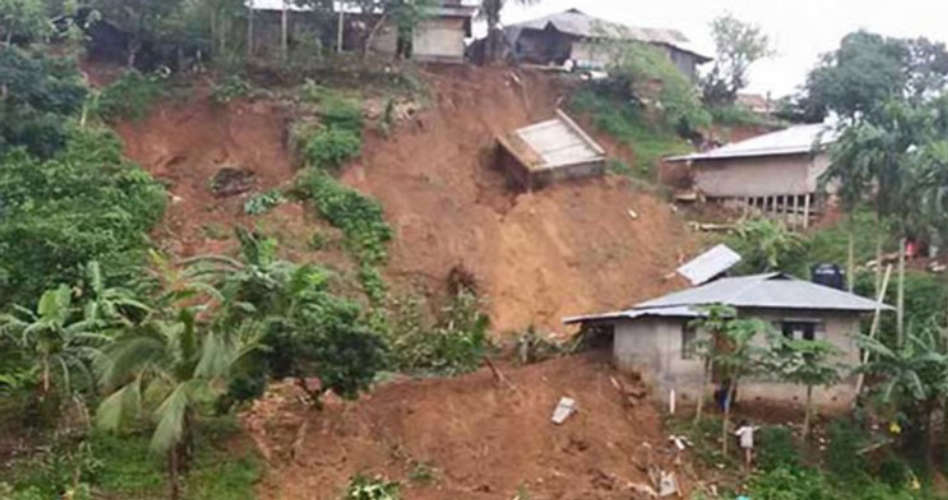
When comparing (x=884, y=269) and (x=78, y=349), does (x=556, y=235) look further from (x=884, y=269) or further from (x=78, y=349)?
(x=78, y=349)

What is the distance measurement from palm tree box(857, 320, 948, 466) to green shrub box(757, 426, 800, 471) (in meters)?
1.97

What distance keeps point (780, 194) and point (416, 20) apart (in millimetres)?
12381

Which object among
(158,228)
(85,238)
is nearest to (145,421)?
(85,238)

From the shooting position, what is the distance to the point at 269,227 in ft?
93.6

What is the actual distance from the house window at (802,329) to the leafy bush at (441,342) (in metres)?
6.50

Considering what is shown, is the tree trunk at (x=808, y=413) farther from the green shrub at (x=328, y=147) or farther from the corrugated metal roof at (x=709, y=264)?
the green shrub at (x=328, y=147)

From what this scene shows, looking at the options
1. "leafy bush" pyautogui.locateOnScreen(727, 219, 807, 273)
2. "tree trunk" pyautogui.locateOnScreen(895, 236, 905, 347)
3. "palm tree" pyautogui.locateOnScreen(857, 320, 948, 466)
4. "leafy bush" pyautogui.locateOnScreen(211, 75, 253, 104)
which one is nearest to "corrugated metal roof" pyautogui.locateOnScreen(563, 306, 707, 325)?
"palm tree" pyautogui.locateOnScreen(857, 320, 948, 466)

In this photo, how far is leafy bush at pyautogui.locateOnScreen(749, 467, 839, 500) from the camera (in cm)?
2089

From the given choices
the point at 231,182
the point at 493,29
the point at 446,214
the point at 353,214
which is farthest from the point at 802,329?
the point at 493,29

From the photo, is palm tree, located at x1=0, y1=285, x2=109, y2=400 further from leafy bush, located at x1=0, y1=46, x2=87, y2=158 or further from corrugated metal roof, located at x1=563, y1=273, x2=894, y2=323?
corrugated metal roof, located at x1=563, y1=273, x2=894, y2=323

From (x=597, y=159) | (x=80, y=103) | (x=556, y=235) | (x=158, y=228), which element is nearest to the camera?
(x=80, y=103)

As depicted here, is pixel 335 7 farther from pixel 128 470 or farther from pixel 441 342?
pixel 128 470

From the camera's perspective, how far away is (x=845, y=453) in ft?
72.9

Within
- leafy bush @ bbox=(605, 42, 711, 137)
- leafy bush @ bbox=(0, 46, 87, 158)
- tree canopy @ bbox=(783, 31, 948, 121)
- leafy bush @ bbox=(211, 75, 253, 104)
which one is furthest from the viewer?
leafy bush @ bbox=(605, 42, 711, 137)
